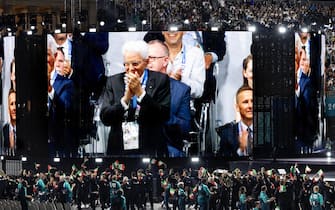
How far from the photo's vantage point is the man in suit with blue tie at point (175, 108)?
1944 cm

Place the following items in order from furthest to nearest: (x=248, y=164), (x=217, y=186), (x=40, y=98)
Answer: (x=40, y=98)
(x=248, y=164)
(x=217, y=186)

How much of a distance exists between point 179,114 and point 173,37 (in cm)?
155

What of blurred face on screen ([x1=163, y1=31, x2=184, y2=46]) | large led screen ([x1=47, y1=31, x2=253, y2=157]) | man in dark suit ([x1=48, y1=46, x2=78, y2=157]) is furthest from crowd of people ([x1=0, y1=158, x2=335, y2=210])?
blurred face on screen ([x1=163, y1=31, x2=184, y2=46])

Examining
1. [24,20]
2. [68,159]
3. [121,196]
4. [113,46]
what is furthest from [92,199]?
[24,20]

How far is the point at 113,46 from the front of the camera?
1972 centimetres

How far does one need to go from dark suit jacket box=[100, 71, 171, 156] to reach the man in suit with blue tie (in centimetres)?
10

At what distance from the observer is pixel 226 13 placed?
77.8ft

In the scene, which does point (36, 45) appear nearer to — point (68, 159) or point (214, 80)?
point (68, 159)

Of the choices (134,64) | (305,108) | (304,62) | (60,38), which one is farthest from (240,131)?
(60,38)

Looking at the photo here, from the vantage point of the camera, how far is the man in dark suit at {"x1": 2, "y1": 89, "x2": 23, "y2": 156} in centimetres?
2114

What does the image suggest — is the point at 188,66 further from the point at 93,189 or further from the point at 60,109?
the point at 93,189

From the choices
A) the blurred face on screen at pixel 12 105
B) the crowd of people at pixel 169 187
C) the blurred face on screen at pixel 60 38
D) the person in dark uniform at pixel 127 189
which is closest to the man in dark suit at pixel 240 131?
the crowd of people at pixel 169 187

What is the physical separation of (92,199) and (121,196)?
0.66 meters

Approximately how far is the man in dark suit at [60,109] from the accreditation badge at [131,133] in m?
1.15
